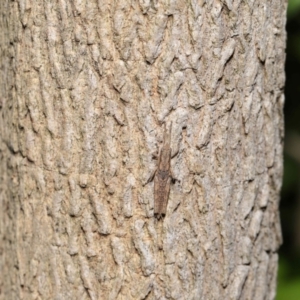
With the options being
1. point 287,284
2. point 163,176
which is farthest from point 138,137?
point 287,284

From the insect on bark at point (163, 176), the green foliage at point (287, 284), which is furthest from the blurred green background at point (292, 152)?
the insect on bark at point (163, 176)

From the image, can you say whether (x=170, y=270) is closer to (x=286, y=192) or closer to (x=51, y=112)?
(x=51, y=112)

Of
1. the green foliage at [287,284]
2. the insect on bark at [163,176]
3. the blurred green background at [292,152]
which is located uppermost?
the blurred green background at [292,152]

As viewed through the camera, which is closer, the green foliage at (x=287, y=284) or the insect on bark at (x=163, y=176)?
the insect on bark at (x=163, y=176)

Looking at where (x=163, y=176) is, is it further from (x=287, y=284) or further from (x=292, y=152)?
(x=292, y=152)

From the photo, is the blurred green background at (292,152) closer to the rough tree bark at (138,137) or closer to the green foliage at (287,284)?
the green foliage at (287,284)
